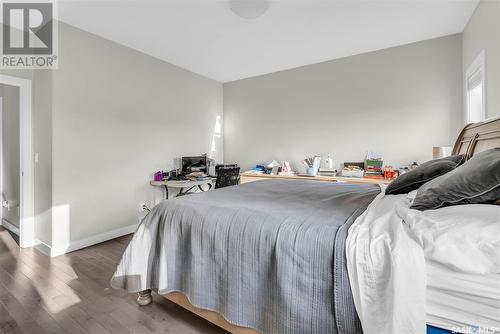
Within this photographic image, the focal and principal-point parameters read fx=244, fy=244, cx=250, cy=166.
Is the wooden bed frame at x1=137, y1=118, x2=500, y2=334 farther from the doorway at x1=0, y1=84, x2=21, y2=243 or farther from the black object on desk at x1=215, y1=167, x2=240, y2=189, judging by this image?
the doorway at x1=0, y1=84, x2=21, y2=243

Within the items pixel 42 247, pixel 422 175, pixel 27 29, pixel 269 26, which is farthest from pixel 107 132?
pixel 422 175

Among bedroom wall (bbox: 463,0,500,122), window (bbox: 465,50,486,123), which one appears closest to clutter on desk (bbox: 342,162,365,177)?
window (bbox: 465,50,486,123)

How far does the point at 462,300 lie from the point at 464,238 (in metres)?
0.21

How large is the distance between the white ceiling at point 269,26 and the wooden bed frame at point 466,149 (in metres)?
1.49

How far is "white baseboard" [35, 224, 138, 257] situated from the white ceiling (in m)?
2.51

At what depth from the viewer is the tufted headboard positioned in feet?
5.10

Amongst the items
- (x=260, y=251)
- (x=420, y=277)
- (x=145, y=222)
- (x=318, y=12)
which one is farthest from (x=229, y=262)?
(x=318, y=12)

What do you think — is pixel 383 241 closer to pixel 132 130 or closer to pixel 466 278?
pixel 466 278

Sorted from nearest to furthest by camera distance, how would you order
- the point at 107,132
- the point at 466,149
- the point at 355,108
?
the point at 466,149, the point at 107,132, the point at 355,108

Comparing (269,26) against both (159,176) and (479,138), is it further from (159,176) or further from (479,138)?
(159,176)

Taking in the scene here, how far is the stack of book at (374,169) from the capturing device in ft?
11.4

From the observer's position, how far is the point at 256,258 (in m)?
1.23

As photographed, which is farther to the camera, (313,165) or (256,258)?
(313,165)

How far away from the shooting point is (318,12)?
2.58 m
